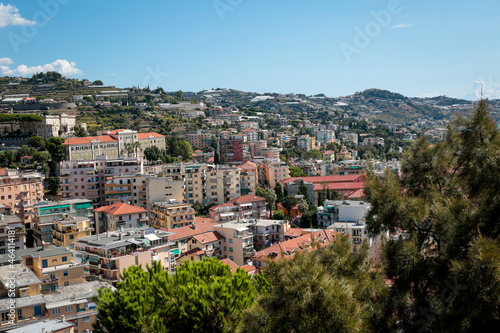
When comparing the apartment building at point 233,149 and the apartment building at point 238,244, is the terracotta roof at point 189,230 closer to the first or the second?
the apartment building at point 238,244

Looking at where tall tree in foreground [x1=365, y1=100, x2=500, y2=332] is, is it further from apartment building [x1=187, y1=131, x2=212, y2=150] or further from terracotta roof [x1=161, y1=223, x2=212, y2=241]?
apartment building [x1=187, y1=131, x2=212, y2=150]

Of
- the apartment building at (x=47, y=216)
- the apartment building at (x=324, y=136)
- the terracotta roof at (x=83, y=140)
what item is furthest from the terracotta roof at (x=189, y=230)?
the apartment building at (x=324, y=136)

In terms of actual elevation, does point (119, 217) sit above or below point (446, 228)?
below

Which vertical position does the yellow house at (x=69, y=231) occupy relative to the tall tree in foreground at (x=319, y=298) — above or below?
below

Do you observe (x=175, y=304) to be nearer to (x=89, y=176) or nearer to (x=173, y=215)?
(x=173, y=215)

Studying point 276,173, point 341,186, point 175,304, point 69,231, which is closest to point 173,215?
point 69,231

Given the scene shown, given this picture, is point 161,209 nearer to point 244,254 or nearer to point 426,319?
point 244,254

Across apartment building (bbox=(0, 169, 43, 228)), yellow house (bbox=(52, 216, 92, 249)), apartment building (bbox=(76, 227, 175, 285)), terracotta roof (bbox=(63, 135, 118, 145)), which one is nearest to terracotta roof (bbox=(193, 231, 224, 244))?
apartment building (bbox=(76, 227, 175, 285))
